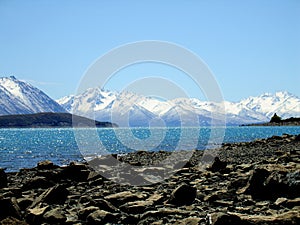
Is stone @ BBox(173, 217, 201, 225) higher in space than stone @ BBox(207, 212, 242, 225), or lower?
lower

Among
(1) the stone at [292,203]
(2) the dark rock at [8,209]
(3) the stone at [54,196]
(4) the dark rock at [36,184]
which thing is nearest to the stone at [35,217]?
(2) the dark rock at [8,209]

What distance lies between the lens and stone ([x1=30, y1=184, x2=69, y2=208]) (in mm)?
14843

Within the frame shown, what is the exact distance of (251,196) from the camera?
13617mm

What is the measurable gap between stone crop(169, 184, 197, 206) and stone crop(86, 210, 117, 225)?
2775 mm

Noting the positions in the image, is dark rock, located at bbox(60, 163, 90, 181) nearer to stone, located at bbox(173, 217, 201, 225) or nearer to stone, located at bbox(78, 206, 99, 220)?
stone, located at bbox(78, 206, 99, 220)

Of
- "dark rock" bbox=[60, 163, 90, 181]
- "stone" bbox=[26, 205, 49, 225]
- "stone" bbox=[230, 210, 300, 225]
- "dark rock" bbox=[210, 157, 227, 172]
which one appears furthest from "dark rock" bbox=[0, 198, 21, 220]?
"dark rock" bbox=[210, 157, 227, 172]

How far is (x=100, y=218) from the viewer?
1173cm

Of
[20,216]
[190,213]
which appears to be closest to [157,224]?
[190,213]

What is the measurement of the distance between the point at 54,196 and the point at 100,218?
4.33 m

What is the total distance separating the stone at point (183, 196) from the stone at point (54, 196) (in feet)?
15.3

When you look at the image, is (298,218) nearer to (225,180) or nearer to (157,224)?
(157,224)

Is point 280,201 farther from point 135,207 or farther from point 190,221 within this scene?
point 135,207

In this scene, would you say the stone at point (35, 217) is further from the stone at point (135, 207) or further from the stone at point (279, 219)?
the stone at point (279, 219)

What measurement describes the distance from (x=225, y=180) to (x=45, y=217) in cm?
969
